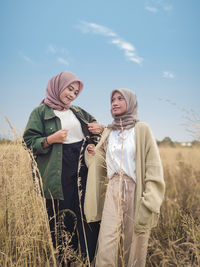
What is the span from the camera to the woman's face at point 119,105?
2.25m

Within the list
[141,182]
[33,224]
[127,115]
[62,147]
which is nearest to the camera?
[141,182]

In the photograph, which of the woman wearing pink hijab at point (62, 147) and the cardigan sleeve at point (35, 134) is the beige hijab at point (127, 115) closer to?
the woman wearing pink hijab at point (62, 147)

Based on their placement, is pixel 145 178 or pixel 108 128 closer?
pixel 145 178

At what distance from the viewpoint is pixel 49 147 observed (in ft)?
8.11

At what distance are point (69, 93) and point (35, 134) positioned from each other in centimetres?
58

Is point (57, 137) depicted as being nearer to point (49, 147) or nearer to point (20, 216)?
point (49, 147)

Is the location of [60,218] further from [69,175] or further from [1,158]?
[1,158]

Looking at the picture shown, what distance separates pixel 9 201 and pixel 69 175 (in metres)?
0.69

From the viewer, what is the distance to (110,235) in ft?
6.45

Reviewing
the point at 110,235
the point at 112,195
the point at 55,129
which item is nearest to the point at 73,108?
the point at 55,129

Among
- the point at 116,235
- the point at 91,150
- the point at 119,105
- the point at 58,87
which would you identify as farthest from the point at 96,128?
the point at 116,235

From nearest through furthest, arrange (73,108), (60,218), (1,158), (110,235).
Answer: (110,235)
(60,218)
(73,108)
(1,158)

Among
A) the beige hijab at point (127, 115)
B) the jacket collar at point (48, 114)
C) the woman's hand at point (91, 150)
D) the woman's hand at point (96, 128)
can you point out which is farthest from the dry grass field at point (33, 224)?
the beige hijab at point (127, 115)

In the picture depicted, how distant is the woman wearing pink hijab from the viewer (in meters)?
2.40
